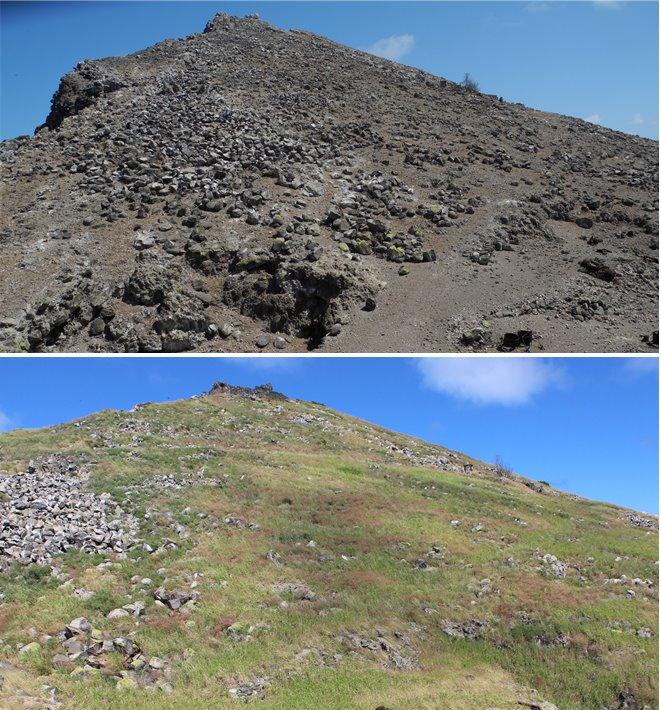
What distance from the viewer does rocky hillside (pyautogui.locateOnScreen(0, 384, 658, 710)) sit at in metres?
18.6

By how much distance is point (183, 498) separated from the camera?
33781mm

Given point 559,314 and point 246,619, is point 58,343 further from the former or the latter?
point 559,314

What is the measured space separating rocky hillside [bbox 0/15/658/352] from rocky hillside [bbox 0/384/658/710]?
30.3 feet

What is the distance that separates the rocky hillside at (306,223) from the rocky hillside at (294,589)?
9.23 m

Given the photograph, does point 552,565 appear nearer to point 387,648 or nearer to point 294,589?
point 387,648

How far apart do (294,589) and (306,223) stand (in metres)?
22.3

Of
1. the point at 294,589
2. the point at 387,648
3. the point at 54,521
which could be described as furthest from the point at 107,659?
the point at 54,521

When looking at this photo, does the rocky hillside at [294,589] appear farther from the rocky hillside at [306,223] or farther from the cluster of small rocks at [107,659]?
the rocky hillside at [306,223]

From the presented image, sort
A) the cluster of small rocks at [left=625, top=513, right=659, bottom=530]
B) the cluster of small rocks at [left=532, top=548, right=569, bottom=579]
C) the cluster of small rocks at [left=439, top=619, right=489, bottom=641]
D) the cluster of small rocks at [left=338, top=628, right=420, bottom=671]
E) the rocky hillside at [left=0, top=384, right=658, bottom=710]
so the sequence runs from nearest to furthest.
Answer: the rocky hillside at [left=0, top=384, right=658, bottom=710] < the cluster of small rocks at [left=338, top=628, right=420, bottom=671] < the cluster of small rocks at [left=439, top=619, right=489, bottom=641] < the cluster of small rocks at [left=532, top=548, right=569, bottom=579] < the cluster of small rocks at [left=625, top=513, right=659, bottom=530]

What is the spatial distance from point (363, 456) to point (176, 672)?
114 ft

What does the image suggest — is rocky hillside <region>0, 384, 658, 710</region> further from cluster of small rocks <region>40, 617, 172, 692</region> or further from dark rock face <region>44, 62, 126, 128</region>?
dark rock face <region>44, 62, 126, 128</region>

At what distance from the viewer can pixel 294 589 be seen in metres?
25.2

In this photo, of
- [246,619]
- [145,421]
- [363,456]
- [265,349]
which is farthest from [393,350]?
[145,421]

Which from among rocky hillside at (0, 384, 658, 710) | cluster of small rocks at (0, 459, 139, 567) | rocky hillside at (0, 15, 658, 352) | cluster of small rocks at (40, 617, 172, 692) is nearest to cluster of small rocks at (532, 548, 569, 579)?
rocky hillside at (0, 384, 658, 710)
